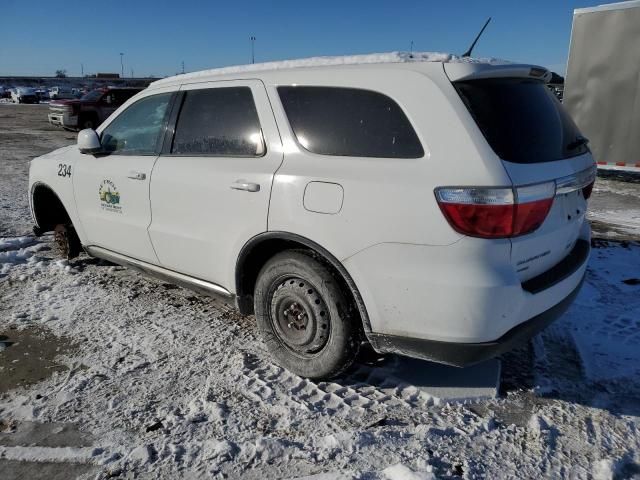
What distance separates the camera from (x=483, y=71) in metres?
2.55

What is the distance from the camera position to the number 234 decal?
4.47 m

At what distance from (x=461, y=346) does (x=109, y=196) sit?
3034 mm

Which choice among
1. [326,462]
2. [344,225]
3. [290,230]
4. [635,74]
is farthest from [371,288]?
[635,74]

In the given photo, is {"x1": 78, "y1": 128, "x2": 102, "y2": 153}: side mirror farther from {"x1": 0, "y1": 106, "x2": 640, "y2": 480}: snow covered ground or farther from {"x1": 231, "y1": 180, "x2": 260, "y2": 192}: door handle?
{"x1": 231, "y1": 180, "x2": 260, "y2": 192}: door handle

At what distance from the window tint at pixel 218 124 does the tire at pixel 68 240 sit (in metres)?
1.95

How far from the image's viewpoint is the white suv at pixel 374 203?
7.80 ft

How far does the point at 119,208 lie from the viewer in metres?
4.04

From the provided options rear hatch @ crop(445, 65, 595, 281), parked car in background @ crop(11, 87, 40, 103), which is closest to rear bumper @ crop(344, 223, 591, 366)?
rear hatch @ crop(445, 65, 595, 281)

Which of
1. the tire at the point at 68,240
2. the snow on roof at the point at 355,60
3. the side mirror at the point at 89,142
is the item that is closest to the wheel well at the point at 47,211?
the tire at the point at 68,240

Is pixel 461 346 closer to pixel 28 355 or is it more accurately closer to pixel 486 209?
pixel 486 209

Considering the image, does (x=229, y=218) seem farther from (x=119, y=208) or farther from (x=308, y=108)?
(x=119, y=208)

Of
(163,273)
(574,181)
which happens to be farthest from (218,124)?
(574,181)

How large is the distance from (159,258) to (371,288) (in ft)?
6.36

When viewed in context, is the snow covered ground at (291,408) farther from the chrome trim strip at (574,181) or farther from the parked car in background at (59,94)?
the parked car in background at (59,94)
